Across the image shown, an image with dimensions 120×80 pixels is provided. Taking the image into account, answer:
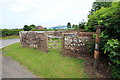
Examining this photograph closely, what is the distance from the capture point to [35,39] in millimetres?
5648

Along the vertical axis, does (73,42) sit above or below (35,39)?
below

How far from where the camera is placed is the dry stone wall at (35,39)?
498 centimetres

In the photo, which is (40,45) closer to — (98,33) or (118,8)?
(98,33)

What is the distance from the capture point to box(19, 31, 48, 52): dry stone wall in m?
4.98

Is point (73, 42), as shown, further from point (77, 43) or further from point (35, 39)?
point (35, 39)

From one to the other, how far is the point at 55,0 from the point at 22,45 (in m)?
6.11

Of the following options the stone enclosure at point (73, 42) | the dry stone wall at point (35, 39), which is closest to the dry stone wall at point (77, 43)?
the stone enclosure at point (73, 42)

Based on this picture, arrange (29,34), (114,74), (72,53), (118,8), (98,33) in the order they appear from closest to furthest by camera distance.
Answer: (118,8)
(114,74)
(98,33)
(72,53)
(29,34)

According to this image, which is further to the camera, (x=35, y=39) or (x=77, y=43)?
(x=35, y=39)

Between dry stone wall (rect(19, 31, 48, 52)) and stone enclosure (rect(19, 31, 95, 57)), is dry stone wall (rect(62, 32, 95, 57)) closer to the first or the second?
stone enclosure (rect(19, 31, 95, 57))

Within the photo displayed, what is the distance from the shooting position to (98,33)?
2467 millimetres

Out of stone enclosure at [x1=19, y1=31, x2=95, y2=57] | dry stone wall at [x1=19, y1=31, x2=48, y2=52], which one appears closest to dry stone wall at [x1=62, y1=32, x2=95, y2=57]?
stone enclosure at [x1=19, y1=31, x2=95, y2=57]

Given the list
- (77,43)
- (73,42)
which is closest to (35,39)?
(73,42)

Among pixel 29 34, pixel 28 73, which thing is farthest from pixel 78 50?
pixel 29 34
